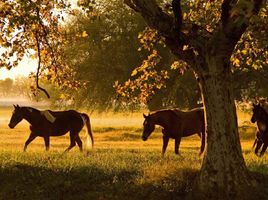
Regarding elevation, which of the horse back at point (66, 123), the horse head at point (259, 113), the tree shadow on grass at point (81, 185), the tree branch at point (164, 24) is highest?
the tree branch at point (164, 24)

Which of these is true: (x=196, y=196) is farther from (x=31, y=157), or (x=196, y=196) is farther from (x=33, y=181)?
(x=31, y=157)

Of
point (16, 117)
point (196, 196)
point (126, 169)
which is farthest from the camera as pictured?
point (16, 117)

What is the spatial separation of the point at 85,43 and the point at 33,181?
28898mm

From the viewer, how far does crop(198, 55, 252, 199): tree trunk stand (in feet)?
41.4

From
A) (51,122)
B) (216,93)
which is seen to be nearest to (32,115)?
(51,122)

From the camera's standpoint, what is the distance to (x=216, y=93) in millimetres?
12766

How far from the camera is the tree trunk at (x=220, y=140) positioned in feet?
41.4

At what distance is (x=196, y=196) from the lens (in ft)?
40.6

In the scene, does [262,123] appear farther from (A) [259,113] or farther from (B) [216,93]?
(B) [216,93]

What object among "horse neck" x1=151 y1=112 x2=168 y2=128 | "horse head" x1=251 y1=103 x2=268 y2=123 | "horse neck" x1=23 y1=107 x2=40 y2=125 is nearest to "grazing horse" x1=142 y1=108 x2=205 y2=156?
"horse neck" x1=151 y1=112 x2=168 y2=128

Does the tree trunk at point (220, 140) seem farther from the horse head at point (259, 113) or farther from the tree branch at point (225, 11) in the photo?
the horse head at point (259, 113)

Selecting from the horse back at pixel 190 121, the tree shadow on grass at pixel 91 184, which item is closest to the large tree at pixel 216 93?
the tree shadow on grass at pixel 91 184

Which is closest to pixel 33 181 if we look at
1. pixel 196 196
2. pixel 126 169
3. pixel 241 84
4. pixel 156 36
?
pixel 126 169

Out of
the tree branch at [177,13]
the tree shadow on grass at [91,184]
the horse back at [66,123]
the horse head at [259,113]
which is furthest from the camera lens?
the horse back at [66,123]
